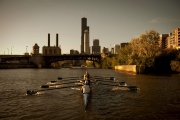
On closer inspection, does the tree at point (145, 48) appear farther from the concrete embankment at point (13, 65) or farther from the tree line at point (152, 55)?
the concrete embankment at point (13, 65)

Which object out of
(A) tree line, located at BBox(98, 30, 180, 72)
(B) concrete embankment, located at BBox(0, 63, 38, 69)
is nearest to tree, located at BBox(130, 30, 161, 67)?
(A) tree line, located at BBox(98, 30, 180, 72)

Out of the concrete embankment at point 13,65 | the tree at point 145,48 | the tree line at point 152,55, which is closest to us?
the tree line at point 152,55

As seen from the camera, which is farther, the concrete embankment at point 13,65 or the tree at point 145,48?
the concrete embankment at point 13,65

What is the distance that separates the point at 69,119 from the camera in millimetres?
16688

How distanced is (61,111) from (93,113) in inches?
127

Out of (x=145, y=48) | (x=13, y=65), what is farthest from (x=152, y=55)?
(x=13, y=65)

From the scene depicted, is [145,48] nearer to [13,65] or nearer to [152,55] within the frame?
[152,55]

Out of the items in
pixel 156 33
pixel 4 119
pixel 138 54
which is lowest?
pixel 4 119

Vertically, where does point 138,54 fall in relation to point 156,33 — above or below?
below

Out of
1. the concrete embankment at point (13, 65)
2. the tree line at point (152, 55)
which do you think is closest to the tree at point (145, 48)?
the tree line at point (152, 55)

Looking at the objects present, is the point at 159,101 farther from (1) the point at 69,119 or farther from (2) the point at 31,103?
(2) the point at 31,103

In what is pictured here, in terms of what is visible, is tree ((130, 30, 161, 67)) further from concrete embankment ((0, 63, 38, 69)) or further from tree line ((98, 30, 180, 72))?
concrete embankment ((0, 63, 38, 69))

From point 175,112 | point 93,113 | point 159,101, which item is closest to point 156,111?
point 175,112

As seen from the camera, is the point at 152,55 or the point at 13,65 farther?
the point at 13,65
